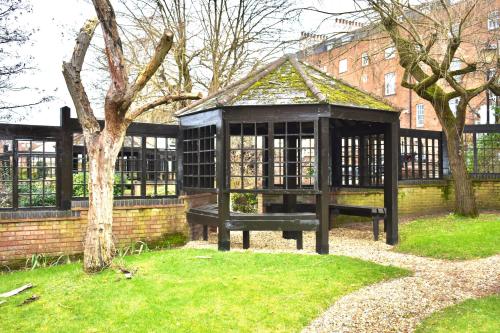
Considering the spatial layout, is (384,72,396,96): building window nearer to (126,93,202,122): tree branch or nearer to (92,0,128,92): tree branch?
(126,93,202,122): tree branch

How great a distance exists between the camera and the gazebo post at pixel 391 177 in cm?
938

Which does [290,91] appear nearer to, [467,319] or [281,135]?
[281,135]

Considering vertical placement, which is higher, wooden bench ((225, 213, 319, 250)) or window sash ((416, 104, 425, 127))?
window sash ((416, 104, 425, 127))

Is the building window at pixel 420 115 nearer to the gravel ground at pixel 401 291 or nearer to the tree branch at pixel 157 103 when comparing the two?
the gravel ground at pixel 401 291

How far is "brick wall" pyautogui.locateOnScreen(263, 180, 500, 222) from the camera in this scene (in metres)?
13.4

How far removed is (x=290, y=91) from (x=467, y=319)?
5.09m

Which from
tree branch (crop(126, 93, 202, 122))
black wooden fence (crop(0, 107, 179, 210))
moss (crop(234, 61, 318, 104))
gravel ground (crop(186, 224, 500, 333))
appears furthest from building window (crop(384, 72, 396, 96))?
tree branch (crop(126, 93, 202, 122))

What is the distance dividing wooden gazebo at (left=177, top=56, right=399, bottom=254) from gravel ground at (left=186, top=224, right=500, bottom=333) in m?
0.80

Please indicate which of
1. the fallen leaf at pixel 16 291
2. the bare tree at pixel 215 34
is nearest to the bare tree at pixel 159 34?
the bare tree at pixel 215 34

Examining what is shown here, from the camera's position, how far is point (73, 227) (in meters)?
8.82

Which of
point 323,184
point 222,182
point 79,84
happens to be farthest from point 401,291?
point 79,84

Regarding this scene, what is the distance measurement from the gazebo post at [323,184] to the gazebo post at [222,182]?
1717 mm

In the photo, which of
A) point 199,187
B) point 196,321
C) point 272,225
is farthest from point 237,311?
point 199,187

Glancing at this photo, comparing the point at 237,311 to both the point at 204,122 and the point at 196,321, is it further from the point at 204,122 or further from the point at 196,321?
the point at 204,122
